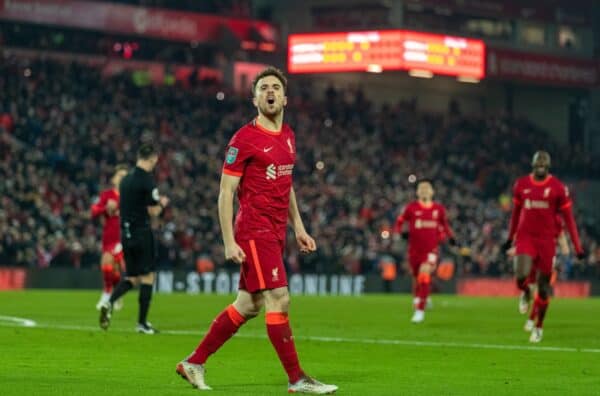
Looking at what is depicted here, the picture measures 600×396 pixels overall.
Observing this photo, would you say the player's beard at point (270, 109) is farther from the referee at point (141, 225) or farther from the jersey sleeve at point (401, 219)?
the jersey sleeve at point (401, 219)

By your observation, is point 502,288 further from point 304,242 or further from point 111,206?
point 304,242

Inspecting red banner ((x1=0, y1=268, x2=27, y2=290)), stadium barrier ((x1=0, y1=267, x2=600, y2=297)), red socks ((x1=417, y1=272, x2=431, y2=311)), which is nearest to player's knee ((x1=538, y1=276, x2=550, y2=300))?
red socks ((x1=417, y1=272, x2=431, y2=311))

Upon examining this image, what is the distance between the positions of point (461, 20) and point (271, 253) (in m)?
56.8

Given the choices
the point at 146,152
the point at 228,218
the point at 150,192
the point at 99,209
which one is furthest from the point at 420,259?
the point at 228,218

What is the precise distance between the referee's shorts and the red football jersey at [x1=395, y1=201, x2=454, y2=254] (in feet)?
25.2

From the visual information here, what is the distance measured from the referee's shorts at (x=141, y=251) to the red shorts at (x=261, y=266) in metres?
8.72

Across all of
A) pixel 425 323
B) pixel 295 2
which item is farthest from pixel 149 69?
pixel 425 323

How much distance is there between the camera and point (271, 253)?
1224cm

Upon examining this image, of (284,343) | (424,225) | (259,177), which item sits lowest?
(284,343)

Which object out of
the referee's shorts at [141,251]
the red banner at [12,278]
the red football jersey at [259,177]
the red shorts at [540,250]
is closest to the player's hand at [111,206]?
the referee's shorts at [141,251]

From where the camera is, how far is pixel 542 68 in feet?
229

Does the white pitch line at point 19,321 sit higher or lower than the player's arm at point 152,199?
lower

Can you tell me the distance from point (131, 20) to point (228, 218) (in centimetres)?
4634

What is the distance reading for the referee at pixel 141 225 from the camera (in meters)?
20.5
